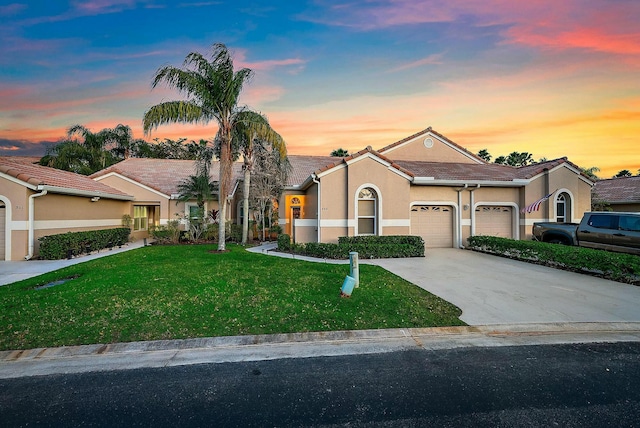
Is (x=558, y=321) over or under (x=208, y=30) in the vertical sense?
under

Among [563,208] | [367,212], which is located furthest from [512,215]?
[367,212]

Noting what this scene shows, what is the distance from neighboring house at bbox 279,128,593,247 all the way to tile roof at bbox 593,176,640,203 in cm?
947

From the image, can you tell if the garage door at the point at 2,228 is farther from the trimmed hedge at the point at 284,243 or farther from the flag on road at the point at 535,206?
the flag on road at the point at 535,206

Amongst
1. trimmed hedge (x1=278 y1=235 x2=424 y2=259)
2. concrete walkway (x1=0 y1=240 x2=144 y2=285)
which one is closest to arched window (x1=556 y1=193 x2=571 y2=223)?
trimmed hedge (x1=278 y1=235 x2=424 y2=259)

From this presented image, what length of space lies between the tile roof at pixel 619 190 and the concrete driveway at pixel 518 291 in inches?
705

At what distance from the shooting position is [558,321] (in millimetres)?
5398

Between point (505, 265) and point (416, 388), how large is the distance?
9379 millimetres

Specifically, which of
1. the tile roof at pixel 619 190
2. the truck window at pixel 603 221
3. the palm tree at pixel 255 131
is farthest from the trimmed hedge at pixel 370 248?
the tile roof at pixel 619 190

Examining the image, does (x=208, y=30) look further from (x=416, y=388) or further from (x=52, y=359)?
(x=416, y=388)

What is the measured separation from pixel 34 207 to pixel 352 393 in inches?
586

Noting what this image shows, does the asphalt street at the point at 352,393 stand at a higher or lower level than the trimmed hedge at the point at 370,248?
lower

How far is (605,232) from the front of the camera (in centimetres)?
1027

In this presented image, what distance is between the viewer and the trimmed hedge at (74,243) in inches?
446

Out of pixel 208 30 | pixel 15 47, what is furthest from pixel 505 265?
pixel 15 47
